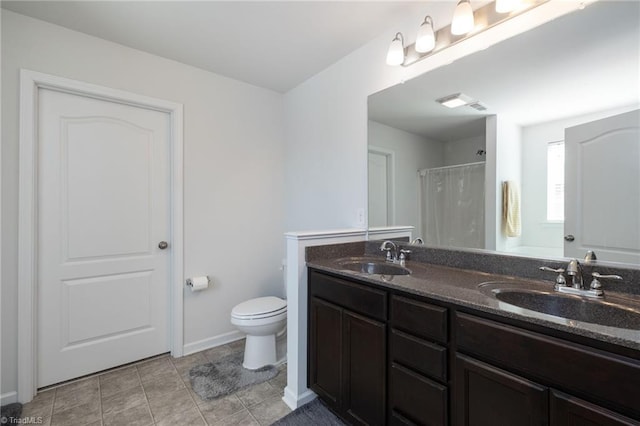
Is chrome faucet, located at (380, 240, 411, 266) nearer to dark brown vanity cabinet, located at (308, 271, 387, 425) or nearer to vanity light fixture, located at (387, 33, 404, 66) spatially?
dark brown vanity cabinet, located at (308, 271, 387, 425)

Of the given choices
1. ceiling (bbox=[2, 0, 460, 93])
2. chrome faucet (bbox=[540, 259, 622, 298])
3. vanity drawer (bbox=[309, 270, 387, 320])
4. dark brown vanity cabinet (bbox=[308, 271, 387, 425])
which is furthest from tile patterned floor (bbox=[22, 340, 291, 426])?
ceiling (bbox=[2, 0, 460, 93])

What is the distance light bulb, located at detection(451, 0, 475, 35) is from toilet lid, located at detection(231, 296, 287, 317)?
2.09 meters

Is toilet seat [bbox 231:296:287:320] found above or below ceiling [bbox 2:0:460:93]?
below

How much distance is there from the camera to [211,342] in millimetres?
2551

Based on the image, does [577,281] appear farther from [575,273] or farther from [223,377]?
[223,377]

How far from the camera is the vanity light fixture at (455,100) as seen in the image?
163 centimetres

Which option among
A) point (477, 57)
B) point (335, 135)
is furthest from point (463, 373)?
point (335, 135)

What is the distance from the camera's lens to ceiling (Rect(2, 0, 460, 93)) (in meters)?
1.72

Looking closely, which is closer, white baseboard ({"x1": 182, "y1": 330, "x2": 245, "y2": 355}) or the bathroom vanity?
the bathroom vanity

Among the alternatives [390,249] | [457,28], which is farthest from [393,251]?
[457,28]

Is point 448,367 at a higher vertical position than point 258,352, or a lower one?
higher

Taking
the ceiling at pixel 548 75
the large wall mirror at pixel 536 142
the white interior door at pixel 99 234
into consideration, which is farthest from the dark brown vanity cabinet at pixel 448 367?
the white interior door at pixel 99 234

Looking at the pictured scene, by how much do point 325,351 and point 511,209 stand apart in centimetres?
126

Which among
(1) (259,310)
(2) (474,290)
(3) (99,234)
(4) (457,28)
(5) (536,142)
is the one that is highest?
(4) (457,28)
